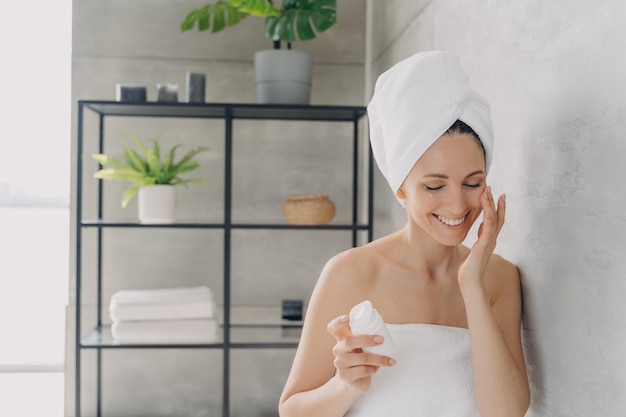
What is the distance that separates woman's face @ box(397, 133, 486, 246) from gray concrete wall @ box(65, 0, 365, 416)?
5.82 ft

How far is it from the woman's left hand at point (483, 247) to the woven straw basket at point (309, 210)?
54.4 inches

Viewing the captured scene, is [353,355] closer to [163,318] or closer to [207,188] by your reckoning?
[163,318]

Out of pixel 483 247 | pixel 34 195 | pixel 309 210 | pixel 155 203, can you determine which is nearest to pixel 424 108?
pixel 483 247


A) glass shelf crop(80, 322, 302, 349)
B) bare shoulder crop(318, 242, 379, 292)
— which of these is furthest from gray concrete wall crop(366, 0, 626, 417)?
glass shelf crop(80, 322, 302, 349)

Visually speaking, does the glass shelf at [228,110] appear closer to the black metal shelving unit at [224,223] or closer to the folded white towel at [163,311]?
the black metal shelving unit at [224,223]

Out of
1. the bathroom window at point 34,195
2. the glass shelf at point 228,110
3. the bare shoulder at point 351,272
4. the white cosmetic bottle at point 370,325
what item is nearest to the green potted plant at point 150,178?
the glass shelf at point 228,110

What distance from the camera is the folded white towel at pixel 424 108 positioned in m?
1.16

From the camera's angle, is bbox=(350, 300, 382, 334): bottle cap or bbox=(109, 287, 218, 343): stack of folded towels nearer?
bbox=(350, 300, 382, 334): bottle cap

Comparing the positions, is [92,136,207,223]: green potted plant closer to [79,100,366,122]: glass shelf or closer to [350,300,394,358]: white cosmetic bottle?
[79,100,366,122]: glass shelf

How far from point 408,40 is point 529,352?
4.18 feet

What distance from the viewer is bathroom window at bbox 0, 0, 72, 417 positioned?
3328 mm

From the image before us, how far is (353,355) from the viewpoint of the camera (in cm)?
114

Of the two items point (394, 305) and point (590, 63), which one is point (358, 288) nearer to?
point (394, 305)

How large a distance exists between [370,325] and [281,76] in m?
1.67
